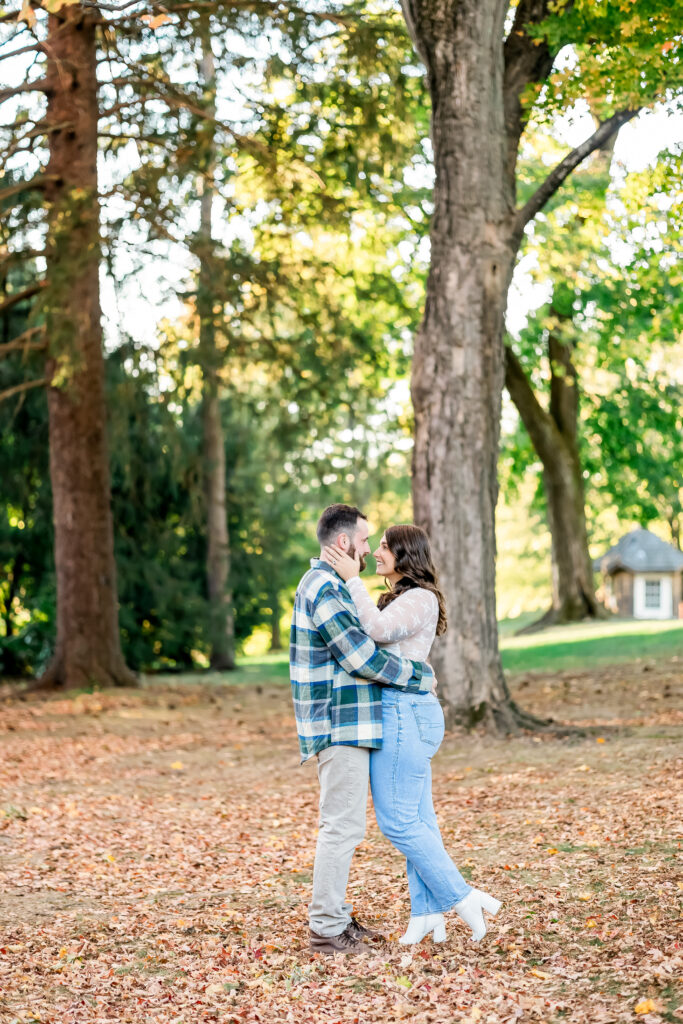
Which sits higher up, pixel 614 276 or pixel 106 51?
pixel 106 51

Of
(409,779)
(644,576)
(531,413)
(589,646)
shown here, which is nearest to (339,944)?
(409,779)

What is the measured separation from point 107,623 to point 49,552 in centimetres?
578

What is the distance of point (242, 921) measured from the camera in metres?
5.32

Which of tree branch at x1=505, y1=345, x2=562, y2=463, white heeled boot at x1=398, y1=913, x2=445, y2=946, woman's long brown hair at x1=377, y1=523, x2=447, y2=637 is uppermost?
tree branch at x1=505, y1=345, x2=562, y2=463

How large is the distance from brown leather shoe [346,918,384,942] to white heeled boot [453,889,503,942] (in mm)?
409

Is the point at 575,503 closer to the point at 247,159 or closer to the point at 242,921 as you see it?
the point at 247,159

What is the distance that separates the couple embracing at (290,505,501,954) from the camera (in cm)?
435

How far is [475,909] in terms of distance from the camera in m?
4.56

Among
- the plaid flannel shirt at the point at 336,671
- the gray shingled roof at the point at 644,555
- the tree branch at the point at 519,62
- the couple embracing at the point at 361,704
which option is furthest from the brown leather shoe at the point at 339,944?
the gray shingled roof at the point at 644,555

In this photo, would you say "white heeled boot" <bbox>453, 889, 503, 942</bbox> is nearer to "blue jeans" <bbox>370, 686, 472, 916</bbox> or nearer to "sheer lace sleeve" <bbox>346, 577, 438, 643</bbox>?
"blue jeans" <bbox>370, 686, 472, 916</bbox>

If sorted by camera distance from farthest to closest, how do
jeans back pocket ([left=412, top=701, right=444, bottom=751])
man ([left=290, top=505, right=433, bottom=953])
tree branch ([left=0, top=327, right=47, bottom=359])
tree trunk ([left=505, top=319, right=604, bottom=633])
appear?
tree trunk ([left=505, top=319, right=604, bottom=633]) < tree branch ([left=0, top=327, right=47, bottom=359]) < jeans back pocket ([left=412, top=701, right=444, bottom=751]) < man ([left=290, top=505, right=433, bottom=953])

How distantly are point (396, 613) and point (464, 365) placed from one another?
6.21 metres

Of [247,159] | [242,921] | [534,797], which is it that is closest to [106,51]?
[247,159]

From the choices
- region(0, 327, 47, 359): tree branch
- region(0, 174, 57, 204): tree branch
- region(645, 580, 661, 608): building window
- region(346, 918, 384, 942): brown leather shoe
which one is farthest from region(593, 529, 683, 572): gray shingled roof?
region(346, 918, 384, 942): brown leather shoe
